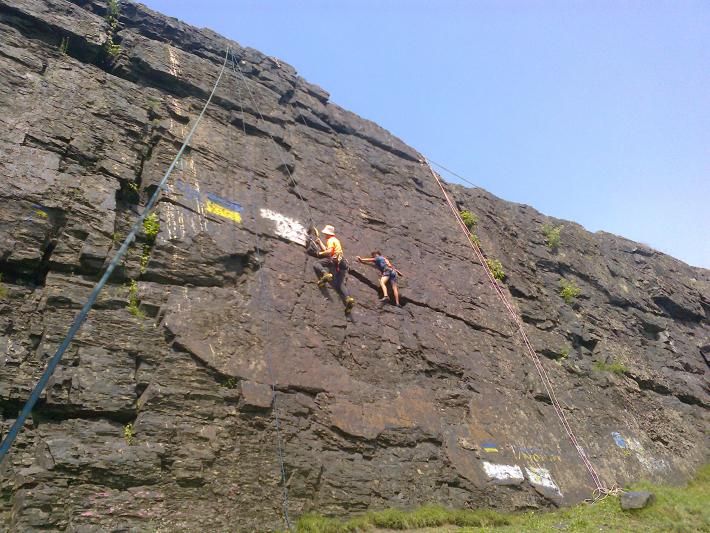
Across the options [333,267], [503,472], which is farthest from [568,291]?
[333,267]

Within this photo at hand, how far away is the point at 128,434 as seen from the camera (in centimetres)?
584

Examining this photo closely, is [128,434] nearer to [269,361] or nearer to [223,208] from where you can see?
[269,361]

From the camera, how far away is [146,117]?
9.45 meters

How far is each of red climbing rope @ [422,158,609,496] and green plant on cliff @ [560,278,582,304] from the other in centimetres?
303

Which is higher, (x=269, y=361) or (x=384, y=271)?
(x=384, y=271)

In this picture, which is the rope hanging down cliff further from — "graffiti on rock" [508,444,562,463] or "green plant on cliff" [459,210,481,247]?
"green plant on cliff" [459,210,481,247]

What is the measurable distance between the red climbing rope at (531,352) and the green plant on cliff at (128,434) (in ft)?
26.4

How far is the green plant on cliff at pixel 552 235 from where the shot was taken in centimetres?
1661

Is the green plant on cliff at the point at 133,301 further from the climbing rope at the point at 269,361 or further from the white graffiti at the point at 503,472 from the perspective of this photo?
Result: the white graffiti at the point at 503,472

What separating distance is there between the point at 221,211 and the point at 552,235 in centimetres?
1167

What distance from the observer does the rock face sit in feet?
19.1

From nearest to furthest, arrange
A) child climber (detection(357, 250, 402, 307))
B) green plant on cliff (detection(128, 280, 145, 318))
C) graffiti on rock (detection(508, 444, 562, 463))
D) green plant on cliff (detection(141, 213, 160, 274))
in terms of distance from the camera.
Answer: green plant on cliff (detection(128, 280, 145, 318))
green plant on cliff (detection(141, 213, 160, 274))
graffiti on rock (detection(508, 444, 562, 463))
child climber (detection(357, 250, 402, 307))

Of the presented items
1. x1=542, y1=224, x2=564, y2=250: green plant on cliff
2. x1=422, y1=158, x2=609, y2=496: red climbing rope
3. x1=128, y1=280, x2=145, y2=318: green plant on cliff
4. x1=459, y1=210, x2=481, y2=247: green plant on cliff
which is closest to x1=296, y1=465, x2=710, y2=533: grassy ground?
x1=422, y1=158, x2=609, y2=496: red climbing rope

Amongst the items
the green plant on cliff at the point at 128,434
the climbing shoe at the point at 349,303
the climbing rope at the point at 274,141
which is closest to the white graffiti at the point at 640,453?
the climbing shoe at the point at 349,303
